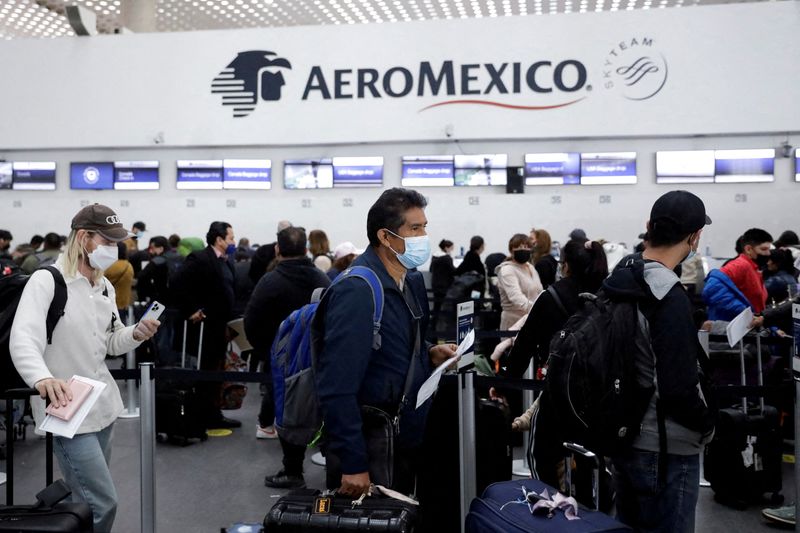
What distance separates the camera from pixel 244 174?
538 inches

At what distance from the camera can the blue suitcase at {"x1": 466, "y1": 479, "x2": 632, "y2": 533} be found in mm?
2168

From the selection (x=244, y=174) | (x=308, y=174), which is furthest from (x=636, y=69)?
(x=244, y=174)

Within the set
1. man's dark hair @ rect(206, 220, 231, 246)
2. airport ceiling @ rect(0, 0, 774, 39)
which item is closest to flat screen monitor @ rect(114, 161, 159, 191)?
airport ceiling @ rect(0, 0, 774, 39)

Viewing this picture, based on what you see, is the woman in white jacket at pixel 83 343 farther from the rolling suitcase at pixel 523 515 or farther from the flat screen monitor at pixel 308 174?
the flat screen monitor at pixel 308 174

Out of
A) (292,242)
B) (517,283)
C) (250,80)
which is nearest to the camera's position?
(292,242)

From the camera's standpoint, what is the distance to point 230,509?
4.36 metres

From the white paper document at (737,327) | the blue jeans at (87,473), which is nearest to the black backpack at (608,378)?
the blue jeans at (87,473)

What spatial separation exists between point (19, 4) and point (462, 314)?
1709cm

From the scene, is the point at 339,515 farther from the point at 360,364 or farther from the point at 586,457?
the point at 586,457

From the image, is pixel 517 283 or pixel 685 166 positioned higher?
pixel 685 166

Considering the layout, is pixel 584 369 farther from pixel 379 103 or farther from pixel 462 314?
pixel 379 103

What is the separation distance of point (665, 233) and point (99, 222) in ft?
6.90

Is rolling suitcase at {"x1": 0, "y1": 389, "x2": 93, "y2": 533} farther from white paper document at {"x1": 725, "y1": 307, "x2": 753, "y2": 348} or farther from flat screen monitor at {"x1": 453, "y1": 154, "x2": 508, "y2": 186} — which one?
flat screen monitor at {"x1": 453, "y1": 154, "x2": 508, "y2": 186}

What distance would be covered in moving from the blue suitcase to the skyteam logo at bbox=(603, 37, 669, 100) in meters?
11.0
